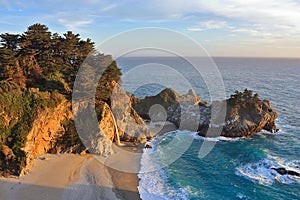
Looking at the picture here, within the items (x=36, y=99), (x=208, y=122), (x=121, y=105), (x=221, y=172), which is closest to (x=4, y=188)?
(x=36, y=99)

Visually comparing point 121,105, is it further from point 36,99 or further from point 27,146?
point 27,146

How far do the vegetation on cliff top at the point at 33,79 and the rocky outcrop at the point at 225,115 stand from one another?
478 inches

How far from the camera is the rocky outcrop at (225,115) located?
34.5 m

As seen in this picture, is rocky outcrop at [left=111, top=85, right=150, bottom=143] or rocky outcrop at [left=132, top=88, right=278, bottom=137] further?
rocky outcrop at [left=132, top=88, right=278, bottom=137]

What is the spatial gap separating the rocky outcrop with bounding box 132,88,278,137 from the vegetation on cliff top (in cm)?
1214

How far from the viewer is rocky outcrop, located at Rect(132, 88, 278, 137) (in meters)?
34.5

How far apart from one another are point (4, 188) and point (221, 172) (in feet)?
62.7

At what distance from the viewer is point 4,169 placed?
2039 centimetres

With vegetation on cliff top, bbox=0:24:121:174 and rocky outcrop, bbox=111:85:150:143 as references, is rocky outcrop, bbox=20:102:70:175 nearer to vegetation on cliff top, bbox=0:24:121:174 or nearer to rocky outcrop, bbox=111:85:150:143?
vegetation on cliff top, bbox=0:24:121:174

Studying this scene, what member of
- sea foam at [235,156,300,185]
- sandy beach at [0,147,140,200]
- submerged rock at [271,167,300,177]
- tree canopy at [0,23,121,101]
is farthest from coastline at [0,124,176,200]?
submerged rock at [271,167,300,177]

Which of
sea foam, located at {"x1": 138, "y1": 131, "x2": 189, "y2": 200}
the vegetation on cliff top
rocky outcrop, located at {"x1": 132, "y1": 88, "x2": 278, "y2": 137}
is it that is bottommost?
Answer: sea foam, located at {"x1": 138, "y1": 131, "x2": 189, "y2": 200}

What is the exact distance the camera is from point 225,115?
117 feet

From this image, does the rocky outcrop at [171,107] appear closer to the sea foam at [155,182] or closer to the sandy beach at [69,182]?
the sea foam at [155,182]

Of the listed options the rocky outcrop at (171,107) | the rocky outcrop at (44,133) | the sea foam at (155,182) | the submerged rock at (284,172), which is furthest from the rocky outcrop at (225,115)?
the rocky outcrop at (44,133)
